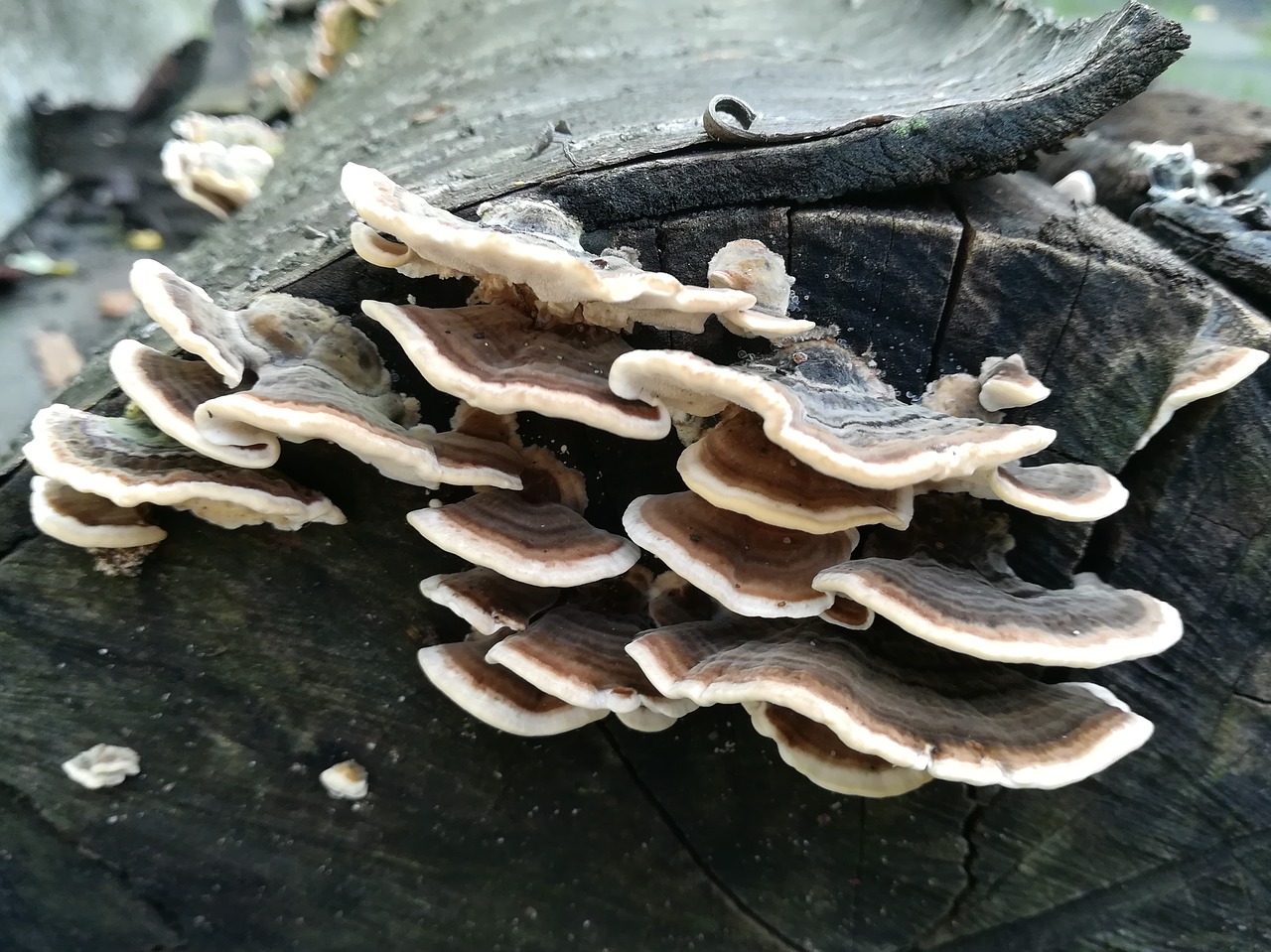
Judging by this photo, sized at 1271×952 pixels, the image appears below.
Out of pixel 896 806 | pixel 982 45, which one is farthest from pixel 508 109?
pixel 896 806

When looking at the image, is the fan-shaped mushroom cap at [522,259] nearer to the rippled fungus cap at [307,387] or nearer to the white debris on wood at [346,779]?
the rippled fungus cap at [307,387]

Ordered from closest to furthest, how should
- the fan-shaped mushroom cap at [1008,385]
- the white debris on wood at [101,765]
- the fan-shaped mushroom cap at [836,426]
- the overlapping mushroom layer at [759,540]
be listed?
the fan-shaped mushroom cap at [836,426] → the overlapping mushroom layer at [759,540] → the fan-shaped mushroom cap at [1008,385] → the white debris on wood at [101,765]

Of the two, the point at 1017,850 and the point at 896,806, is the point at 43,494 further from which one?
the point at 1017,850

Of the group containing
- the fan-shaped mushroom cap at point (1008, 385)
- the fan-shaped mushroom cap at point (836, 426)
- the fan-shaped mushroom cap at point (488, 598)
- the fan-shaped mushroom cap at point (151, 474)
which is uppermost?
the fan-shaped mushroom cap at point (836, 426)

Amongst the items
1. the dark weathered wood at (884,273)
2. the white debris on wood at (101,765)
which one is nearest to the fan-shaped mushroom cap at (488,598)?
the dark weathered wood at (884,273)

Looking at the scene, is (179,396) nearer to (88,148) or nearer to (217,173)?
(217,173)

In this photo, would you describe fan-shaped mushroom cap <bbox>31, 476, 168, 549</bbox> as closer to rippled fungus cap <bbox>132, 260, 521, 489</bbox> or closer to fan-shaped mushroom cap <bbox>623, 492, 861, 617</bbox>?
rippled fungus cap <bbox>132, 260, 521, 489</bbox>

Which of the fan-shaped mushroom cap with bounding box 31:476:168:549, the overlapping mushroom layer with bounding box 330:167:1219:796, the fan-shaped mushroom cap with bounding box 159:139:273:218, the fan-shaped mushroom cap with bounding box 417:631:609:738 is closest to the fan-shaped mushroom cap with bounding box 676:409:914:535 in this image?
the overlapping mushroom layer with bounding box 330:167:1219:796
